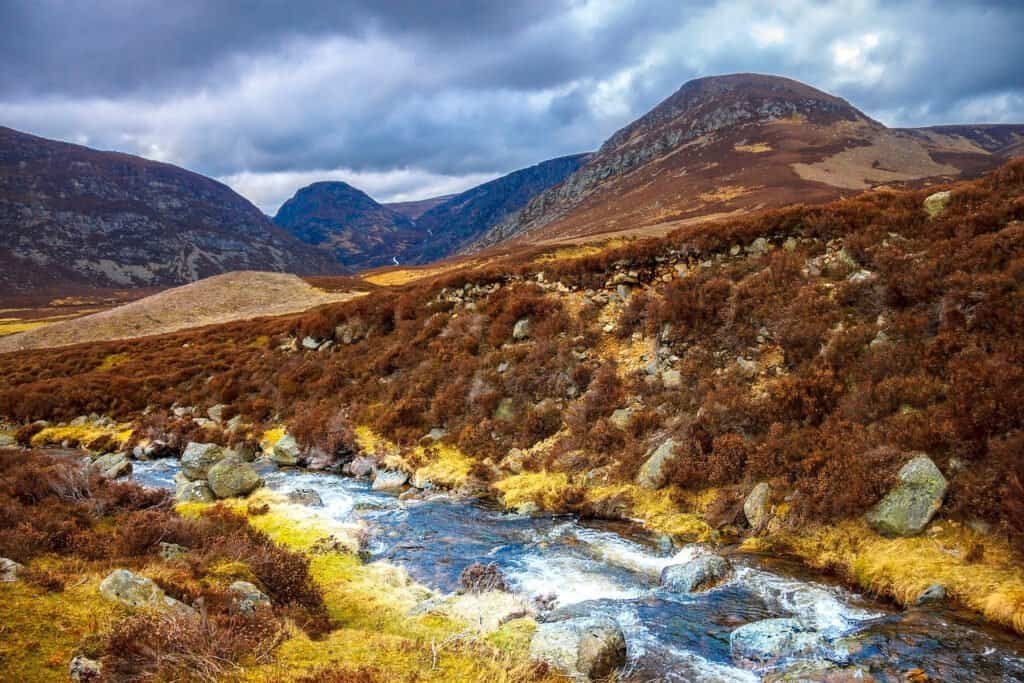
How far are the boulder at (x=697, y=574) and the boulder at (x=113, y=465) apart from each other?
57.5ft

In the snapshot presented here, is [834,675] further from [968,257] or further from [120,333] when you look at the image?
[120,333]

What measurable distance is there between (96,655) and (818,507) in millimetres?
11654

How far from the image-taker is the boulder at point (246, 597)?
7991 mm

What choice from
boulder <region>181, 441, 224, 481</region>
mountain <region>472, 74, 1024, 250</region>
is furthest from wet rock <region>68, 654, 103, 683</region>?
mountain <region>472, 74, 1024, 250</region>

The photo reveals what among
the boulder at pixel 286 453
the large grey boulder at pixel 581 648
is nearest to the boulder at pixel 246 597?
the large grey boulder at pixel 581 648

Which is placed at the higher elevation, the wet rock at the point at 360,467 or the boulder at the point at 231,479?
the boulder at the point at 231,479

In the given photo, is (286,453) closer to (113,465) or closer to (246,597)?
(113,465)

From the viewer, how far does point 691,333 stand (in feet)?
57.8

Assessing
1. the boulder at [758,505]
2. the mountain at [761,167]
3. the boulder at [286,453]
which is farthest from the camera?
the mountain at [761,167]

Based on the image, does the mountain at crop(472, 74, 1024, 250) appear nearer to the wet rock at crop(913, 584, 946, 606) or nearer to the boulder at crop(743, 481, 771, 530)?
the boulder at crop(743, 481, 771, 530)

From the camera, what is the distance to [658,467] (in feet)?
46.2

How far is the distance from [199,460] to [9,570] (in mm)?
10727

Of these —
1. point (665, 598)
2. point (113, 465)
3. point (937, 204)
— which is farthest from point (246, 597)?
point (937, 204)

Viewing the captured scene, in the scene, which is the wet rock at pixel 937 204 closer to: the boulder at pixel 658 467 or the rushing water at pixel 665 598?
the boulder at pixel 658 467
